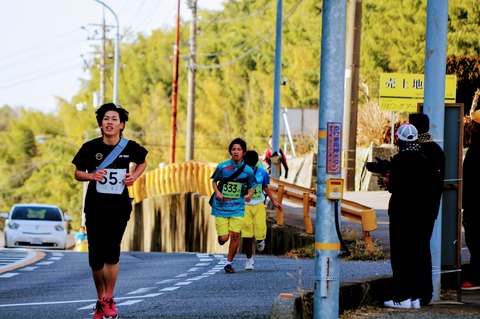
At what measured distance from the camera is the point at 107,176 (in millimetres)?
10648

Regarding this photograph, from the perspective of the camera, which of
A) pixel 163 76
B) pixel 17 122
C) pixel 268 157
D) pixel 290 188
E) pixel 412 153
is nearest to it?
pixel 412 153

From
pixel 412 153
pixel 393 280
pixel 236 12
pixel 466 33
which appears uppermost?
pixel 236 12

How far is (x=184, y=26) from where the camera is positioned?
11462cm

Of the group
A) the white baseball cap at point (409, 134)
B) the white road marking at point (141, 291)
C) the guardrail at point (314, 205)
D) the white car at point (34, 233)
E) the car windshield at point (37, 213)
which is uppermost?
the white baseball cap at point (409, 134)

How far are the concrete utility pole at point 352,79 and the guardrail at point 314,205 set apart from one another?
7580 mm

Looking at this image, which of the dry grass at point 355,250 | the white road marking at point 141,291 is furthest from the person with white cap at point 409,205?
the dry grass at point 355,250

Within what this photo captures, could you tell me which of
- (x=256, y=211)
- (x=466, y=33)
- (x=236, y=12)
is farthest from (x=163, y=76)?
(x=256, y=211)

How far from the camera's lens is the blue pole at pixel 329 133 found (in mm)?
9266

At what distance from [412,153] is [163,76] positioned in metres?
94.4

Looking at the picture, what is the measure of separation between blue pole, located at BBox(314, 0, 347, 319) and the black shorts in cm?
197

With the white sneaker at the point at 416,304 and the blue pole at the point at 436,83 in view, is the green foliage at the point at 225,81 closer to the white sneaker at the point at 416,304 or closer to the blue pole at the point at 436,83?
the blue pole at the point at 436,83

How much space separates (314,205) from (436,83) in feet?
39.9

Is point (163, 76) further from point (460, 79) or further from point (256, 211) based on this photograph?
point (256, 211)

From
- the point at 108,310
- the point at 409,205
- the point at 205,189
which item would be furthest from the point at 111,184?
the point at 205,189
